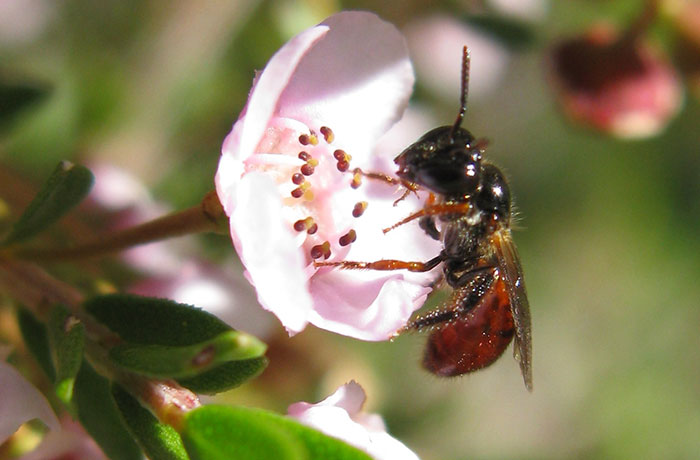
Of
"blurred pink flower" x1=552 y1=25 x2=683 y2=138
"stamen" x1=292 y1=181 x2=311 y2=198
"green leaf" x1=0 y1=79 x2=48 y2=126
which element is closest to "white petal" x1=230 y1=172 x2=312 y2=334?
"stamen" x1=292 y1=181 x2=311 y2=198

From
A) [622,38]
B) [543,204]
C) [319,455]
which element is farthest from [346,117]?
[543,204]

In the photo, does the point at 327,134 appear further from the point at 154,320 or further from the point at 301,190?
the point at 154,320

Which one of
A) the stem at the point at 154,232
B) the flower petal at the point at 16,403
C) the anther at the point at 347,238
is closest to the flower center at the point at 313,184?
the anther at the point at 347,238

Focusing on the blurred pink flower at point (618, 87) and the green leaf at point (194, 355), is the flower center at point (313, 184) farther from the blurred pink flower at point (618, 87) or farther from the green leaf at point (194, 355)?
the blurred pink flower at point (618, 87)

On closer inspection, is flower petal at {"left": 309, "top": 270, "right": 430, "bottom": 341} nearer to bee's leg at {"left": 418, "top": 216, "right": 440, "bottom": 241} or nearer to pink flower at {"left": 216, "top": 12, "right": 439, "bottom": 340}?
pink flower at {"left": 216, "top": 12, "right": 439, "bottom": 340}

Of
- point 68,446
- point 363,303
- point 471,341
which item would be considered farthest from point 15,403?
point 471,341
